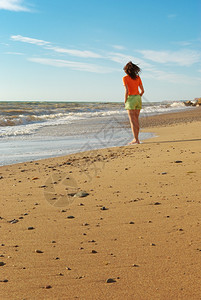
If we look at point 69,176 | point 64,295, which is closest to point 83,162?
point 69,176

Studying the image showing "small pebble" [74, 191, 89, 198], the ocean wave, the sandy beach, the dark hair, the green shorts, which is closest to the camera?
the sandy beach

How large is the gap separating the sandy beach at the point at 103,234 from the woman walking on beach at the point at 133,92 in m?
3.28

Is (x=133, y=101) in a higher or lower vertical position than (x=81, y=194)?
higher

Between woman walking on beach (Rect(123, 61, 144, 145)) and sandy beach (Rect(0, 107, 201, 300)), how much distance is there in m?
3.28

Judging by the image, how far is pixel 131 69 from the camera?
8.05m

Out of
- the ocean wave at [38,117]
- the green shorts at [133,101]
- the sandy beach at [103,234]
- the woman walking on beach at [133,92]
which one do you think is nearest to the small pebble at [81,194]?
the sandy beach at [103,234]

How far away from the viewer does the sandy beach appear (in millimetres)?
2027

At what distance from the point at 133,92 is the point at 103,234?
19.5 ft

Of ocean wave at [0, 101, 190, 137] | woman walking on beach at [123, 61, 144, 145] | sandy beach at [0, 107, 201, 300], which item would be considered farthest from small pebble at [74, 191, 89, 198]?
ocean wave at [0, 101, 190, 137]

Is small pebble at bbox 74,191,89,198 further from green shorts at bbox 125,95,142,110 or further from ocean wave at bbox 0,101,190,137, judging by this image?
ocean wave at bbox 0,101,190,137

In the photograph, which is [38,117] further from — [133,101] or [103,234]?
[103,234]

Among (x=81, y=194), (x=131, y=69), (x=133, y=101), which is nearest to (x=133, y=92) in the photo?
(x=133, y=101)

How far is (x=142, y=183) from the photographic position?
→ 4195 mm

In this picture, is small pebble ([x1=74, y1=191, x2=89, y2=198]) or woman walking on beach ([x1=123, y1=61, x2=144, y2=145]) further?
woman walking on beach ([x1=123, y1=61, x2=144, y2=145])
